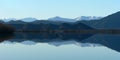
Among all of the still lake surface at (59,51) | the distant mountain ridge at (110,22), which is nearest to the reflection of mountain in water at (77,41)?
the still lake surface at (59,51)

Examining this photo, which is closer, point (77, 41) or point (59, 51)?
point (59, 51)

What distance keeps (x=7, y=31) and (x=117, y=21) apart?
61.3 metres

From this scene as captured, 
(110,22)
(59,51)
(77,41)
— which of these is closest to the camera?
(59,51)

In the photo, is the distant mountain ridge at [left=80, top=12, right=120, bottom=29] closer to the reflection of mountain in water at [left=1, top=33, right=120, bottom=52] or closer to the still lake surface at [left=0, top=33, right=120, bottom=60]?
the reflection of mountain in water at [left=1, top=33, right=120, bottom=52]

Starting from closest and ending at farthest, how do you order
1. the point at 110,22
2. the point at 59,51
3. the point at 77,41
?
1. the point at 59,51
2. the point at 77,41
3. the point at 110,22

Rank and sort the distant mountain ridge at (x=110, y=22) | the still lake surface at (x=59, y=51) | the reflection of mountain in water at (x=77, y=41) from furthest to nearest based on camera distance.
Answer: the distant mountain ridge at (x=110, y=22), the reflection of mountain in water at (x=77, y=41), the still lake surface at (x=59, y=51)

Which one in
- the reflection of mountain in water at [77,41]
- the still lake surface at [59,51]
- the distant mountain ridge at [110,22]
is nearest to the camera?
the still lake surface at [59,51]

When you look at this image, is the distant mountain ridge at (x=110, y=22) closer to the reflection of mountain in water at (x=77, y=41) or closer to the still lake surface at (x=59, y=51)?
the reflection of mountain in water at (x=77, y=41)

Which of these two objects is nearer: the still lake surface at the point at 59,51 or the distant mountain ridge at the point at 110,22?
the still lake surface at the point at 59,51

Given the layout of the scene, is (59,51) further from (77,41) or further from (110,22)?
(110,22)

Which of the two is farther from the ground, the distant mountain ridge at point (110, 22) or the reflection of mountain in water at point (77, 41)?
the reflection of mountain in water at point (77, 41)

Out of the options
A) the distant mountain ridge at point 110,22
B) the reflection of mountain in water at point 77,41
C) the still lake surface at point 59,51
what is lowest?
the distant mountain ridge at point 110,22

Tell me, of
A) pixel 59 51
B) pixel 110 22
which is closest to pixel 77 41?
pixel 59 51

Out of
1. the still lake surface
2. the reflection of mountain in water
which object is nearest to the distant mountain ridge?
the reflection of mountain in water
